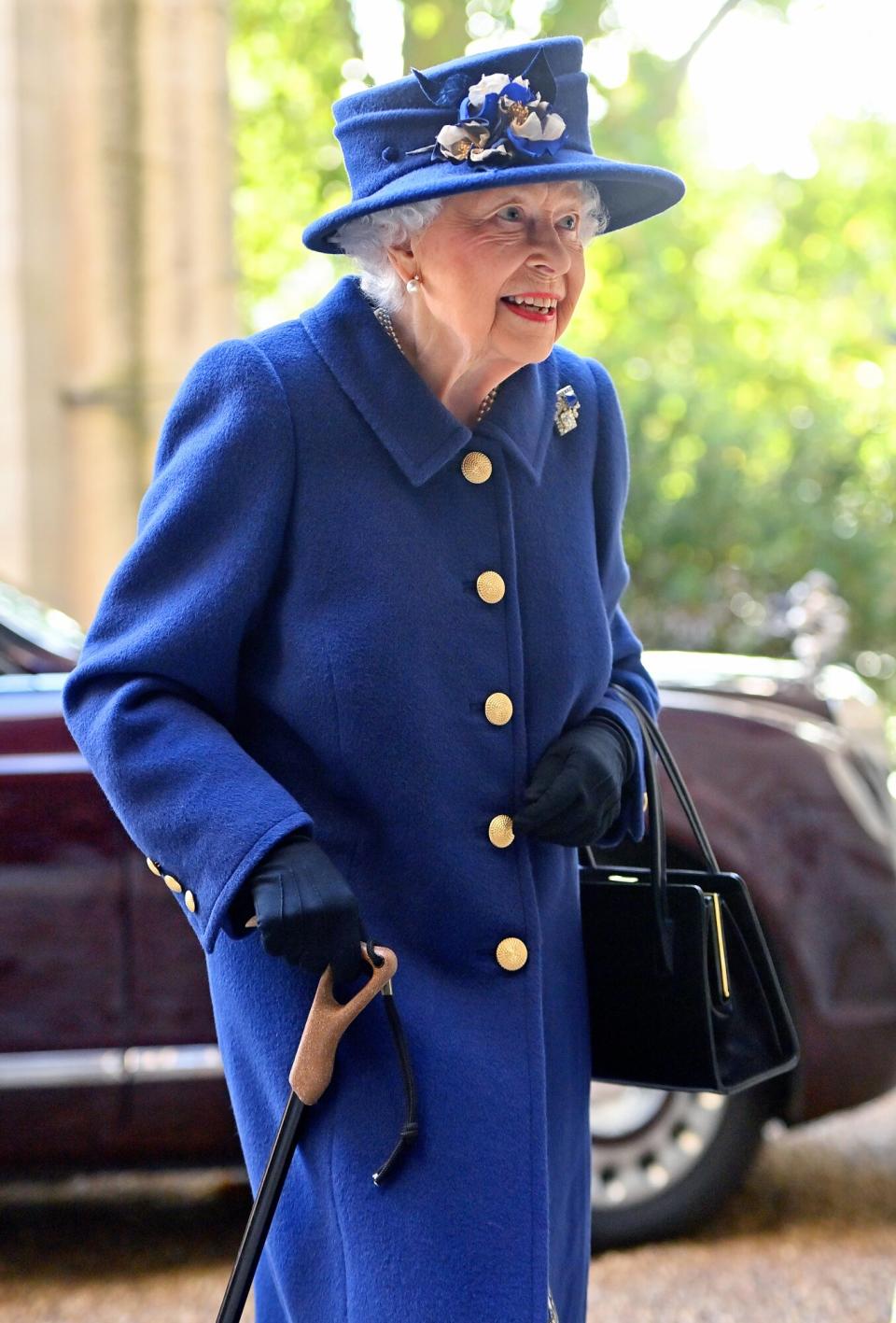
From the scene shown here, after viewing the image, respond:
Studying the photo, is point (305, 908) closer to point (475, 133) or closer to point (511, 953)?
point (511, 953)

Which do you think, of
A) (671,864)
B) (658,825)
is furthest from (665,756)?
(671,864)

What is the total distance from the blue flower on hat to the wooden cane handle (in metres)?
0.89

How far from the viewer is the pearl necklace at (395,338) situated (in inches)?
89.7

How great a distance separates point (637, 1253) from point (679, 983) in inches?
81.3

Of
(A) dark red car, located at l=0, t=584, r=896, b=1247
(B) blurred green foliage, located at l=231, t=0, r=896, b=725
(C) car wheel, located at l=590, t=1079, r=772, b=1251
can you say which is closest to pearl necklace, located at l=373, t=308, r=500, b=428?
(A) dark red car, located at l=0, t=584, r=896, b=1247

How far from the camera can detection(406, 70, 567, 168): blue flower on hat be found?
2.12 m

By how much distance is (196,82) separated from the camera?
7.07m

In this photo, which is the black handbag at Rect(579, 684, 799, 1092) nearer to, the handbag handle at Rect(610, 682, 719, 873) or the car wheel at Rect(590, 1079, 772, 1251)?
the handbag handle at Rect(610, 682, 719, 873)

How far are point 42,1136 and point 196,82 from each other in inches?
175

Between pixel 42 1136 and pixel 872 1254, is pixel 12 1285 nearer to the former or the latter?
pixel 42 1136

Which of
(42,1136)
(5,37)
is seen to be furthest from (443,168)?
(5,37)

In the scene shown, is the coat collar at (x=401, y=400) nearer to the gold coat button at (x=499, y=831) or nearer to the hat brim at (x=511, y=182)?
the hat brim at (x=511, y=182)

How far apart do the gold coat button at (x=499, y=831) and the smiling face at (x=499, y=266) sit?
0.53 metres

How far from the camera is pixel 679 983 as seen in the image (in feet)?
7.85
